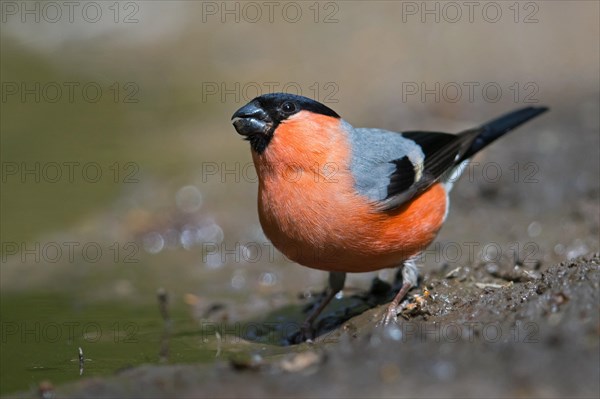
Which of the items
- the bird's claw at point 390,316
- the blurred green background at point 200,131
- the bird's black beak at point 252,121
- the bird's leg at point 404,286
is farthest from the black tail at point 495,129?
the bird's black beak at point 252,121

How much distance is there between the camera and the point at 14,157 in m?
11.0

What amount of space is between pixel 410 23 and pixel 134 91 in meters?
4.21

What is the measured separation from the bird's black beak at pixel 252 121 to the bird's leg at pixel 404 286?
151 centimetres

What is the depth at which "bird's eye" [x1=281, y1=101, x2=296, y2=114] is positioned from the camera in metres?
6.22

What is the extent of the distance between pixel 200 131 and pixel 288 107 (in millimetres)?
5679

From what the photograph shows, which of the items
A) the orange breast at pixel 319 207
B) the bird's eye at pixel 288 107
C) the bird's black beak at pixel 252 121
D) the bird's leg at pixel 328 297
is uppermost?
the bird's eye at pixel 288 107

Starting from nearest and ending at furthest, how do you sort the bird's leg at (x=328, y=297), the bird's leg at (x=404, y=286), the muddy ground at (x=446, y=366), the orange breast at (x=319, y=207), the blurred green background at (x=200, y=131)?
the muddy ground at (x=446, y=366)
the orange breast at (x=319, y=207)
the bird's leg at (x=404, y=286)
the bird's leg at (x=328, y=297)
the blurred green background at (x=200, y=131)

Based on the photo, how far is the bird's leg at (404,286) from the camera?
6161 mm

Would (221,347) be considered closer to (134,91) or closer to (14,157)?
(14,157)

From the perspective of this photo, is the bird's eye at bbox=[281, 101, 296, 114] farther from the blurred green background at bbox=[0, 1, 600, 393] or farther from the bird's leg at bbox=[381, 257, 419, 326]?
the blurred green background at bbox=[0, 1, 600, 393]

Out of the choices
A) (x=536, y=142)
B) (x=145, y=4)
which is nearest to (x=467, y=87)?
(x=536, y=142)

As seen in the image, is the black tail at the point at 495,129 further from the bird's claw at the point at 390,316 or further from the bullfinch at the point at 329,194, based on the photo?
the bird's claw at the point at 390,316

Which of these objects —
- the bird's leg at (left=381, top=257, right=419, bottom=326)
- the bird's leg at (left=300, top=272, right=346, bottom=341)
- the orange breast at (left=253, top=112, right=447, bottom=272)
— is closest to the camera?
the orange breast at (left=253, top=112, right=447, bottom=272)

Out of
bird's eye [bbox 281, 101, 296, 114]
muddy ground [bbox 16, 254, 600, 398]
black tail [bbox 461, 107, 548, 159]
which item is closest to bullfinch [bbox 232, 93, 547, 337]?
bird's eye [bbox 281, 101, 296, 114]
